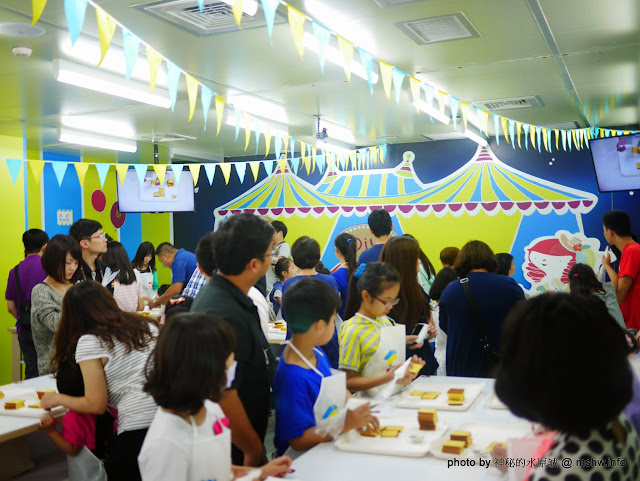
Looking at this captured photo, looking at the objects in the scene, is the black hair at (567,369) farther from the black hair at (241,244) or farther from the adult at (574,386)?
the black hair at (241,244)

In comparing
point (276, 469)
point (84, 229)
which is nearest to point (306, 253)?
point (84, 229)

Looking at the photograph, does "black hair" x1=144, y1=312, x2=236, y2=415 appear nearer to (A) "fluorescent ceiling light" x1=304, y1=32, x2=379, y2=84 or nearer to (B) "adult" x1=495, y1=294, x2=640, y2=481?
(B) "adult" x1=495, y1=294, x2=640, y2=481

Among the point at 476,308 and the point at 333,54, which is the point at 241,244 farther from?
the point at 333,54

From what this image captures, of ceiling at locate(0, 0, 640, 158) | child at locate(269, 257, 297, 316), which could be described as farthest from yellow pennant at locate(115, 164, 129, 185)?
child at locate(269, 257, 297, 316)

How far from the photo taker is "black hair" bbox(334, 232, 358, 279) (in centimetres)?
488

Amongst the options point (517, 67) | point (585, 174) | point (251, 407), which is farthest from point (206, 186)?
point (251, 407)

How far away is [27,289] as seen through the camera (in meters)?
5.29

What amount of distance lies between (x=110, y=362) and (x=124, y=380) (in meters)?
0.10

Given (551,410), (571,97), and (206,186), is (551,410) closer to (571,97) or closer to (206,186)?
(571,97)

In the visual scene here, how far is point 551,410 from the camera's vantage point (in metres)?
1.31

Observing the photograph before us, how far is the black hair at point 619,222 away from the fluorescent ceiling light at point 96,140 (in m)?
6.12

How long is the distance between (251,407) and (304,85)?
13.4 feet

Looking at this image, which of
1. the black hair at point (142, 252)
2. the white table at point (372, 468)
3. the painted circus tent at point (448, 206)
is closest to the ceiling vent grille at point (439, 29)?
the white table at point (372, 468)

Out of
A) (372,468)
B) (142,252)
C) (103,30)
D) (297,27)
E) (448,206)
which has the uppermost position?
(297,27)
